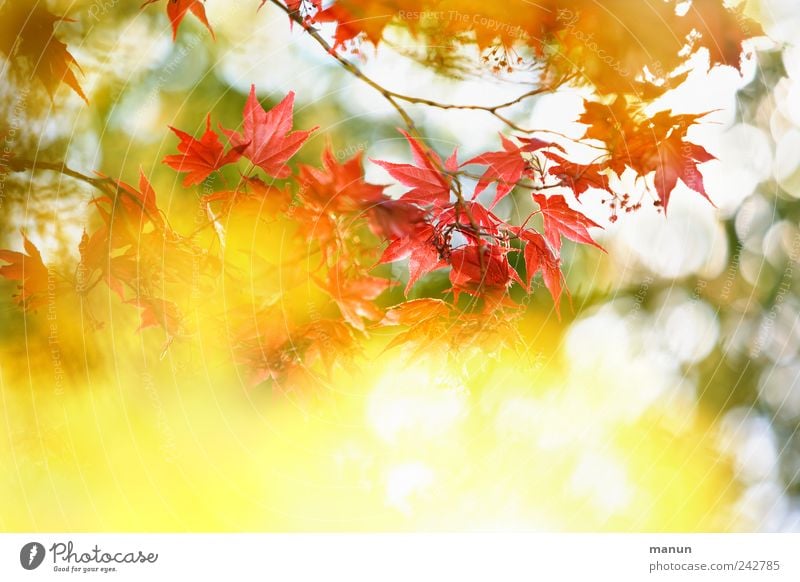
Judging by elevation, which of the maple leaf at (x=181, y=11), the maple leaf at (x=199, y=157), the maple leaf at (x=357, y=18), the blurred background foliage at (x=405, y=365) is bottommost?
the blurred background foliage at (x=405, y=365)

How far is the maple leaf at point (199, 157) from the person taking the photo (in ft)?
1.76

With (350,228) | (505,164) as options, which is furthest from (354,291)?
(505,164)

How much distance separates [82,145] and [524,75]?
43 cm

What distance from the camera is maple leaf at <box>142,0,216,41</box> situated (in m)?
0.54

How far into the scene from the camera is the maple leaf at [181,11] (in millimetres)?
542

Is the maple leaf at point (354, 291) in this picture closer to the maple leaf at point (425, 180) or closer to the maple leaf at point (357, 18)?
the maple leaf at point (425, 180)

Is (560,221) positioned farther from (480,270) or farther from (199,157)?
(199,157)

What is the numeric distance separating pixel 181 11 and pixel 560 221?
0.41m

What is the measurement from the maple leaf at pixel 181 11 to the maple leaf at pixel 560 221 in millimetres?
360

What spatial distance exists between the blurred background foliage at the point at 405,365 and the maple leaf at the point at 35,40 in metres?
0.01

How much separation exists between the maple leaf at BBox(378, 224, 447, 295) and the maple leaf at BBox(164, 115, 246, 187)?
176 mm

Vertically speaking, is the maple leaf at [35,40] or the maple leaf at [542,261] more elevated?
the maple leaf at [35,40]

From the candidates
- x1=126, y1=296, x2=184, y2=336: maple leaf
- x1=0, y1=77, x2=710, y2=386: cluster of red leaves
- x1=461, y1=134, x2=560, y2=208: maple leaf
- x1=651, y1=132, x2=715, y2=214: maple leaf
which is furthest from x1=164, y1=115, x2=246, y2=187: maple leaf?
x1=651, y1=132, x2=715, y2=214: maple leaf

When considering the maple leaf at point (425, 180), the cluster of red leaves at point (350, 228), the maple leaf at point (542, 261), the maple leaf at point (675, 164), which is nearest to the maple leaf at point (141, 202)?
the cluster of red leaves at point (350, 228)
